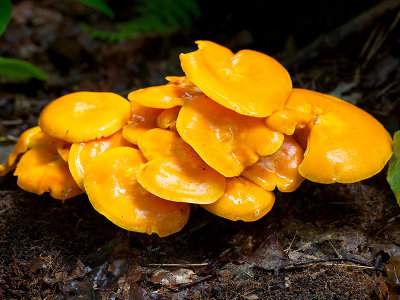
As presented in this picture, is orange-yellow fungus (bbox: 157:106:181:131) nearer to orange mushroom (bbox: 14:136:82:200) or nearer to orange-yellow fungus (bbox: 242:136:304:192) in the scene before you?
orange-yellow fungus (bbox: 242:136:304:192)

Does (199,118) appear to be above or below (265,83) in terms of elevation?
below

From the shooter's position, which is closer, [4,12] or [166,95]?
[166,95]

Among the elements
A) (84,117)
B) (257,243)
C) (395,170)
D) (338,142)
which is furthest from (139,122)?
(395,170)

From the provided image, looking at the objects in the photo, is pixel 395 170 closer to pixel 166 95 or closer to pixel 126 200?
pixel 166 95

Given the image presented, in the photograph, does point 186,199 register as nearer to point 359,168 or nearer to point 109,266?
point 109,266

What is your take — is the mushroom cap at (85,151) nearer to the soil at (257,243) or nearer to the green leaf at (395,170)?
the soil at (257,243)

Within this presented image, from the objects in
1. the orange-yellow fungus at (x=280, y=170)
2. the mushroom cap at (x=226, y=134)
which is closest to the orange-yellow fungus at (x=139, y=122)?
the mushroom cap at (x=226, y=134)

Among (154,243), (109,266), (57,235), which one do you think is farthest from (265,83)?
(57,235)
